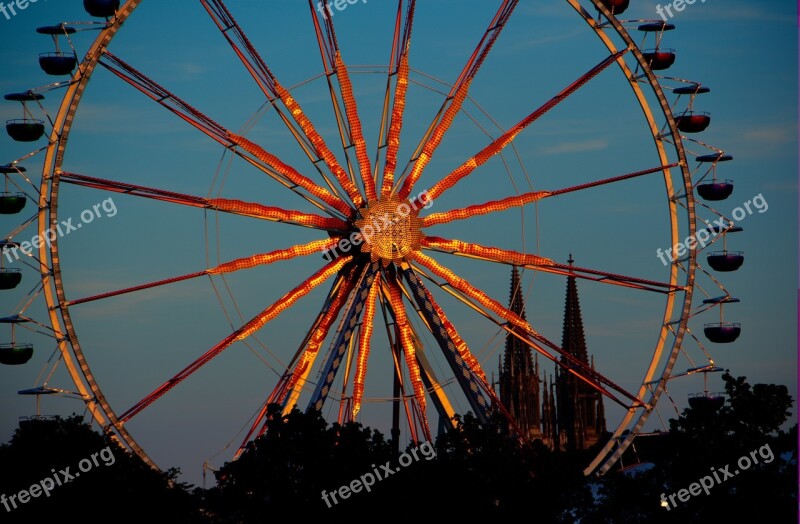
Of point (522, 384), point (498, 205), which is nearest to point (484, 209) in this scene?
point (498, 205)

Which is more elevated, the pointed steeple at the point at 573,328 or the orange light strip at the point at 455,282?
the pointed steeple at the point at 573,328

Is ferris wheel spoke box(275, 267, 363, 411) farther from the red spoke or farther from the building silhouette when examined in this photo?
the building silhouette

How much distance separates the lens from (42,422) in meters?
69.6

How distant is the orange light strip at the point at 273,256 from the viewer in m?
63.9

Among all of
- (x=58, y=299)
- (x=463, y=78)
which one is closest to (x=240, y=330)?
(x=58, y=299)

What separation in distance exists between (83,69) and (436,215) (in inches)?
502

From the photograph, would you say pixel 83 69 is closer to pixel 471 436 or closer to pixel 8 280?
pixel 8 280

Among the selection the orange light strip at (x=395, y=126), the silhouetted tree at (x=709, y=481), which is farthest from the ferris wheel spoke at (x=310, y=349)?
the silhouetted tree at (x=709, y=481)

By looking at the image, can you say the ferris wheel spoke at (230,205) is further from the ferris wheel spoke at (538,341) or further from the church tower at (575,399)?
the church tower at (575,399)

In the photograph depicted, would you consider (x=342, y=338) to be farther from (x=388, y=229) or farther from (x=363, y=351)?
(x=388, y=229)

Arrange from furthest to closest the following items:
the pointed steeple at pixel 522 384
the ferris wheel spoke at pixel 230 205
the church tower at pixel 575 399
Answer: the church tower at pixel 575 399 < the pointed steeple at pixel 522 384 < the ferris wheel spoke at pixel 230 205

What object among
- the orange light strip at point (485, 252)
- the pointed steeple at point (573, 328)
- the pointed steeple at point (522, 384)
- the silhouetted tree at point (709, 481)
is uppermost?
the pointed steeple at point (573, 328)

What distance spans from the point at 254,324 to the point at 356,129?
745 cm

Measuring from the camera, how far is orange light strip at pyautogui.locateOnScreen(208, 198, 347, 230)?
64.5 meters
